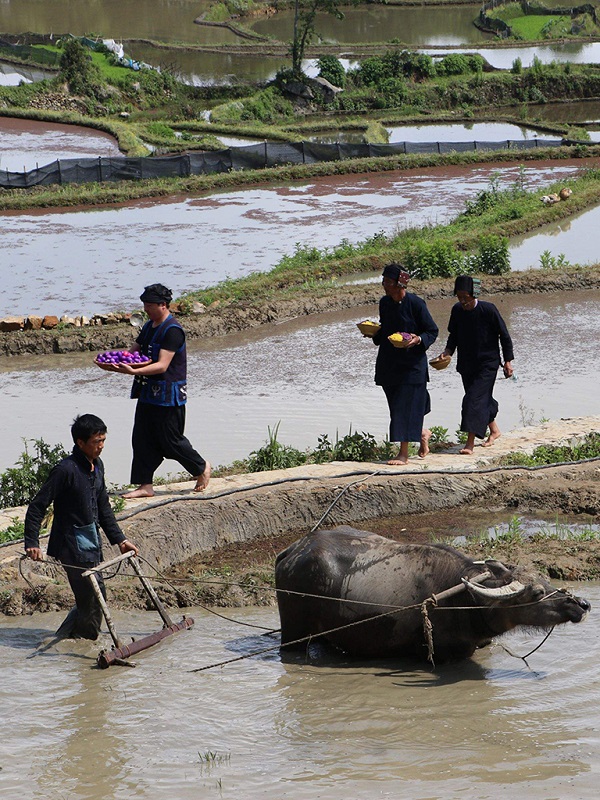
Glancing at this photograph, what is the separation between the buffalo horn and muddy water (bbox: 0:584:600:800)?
1.56 feet

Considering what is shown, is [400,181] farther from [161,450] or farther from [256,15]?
[256,15]

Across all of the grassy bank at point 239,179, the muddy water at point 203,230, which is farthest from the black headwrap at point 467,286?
the grassy bank at point 239,179

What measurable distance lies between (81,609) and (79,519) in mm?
517

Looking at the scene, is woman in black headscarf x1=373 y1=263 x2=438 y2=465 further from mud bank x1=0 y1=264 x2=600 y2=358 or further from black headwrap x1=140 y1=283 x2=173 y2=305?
mud bank x1=0 y1=264 x2=600 y2=358

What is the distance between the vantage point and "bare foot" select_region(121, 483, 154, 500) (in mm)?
8414

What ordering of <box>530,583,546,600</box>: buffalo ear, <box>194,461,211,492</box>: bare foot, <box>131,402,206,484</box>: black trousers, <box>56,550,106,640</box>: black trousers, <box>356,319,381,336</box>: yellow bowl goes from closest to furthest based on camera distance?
<box>530,583,546,600</box>: buffalo ear
<box>56,550,106,640</box>: black trousers
<box>131,402,206,484</box>: black trousers
<box>194,461,211,492</box>: bare foot
<box>356,319,381,336</box>: yellow bowl

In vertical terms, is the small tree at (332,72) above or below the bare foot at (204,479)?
above

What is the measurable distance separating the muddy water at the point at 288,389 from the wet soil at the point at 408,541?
1611 mm

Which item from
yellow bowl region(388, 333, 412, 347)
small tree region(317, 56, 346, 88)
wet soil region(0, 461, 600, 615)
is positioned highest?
small tree region(317, 56, 346, 88)

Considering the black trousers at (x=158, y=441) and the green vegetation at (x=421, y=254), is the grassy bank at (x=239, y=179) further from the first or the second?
the black trousers at (x=158, y=441)

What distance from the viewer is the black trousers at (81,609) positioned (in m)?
6.25

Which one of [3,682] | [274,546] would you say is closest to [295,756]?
[3,682]

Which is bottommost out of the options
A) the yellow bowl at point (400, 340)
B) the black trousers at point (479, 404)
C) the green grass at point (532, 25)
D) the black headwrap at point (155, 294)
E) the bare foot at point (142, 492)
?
the bare foot at point (142, 492)

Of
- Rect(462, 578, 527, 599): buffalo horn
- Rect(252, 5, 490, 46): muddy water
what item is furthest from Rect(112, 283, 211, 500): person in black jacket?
Rect(252, 5, 490, 46): muddy water
